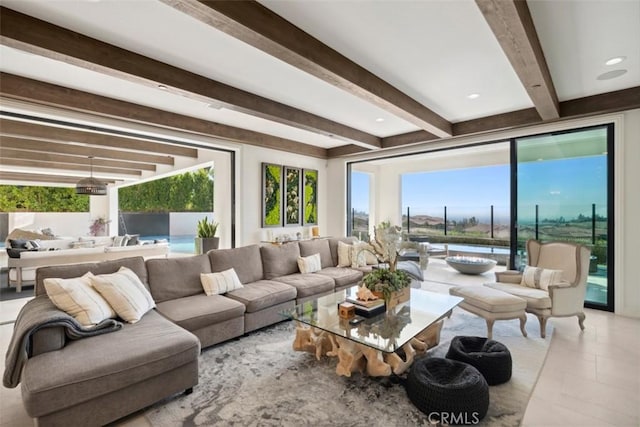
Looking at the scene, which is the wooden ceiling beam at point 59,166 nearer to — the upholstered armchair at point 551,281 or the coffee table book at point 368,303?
the coffee table book at point 368,303

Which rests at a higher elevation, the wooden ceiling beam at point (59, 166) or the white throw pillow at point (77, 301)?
the wooden ceiling beam at point (59, 166)

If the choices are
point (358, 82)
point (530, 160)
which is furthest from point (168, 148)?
point (530, 160)

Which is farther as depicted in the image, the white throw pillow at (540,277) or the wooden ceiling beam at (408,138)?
the wooden ceiling beam at (408,138)

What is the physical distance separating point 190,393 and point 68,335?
2.96 feet

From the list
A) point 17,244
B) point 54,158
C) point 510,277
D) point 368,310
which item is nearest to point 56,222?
point 17,244

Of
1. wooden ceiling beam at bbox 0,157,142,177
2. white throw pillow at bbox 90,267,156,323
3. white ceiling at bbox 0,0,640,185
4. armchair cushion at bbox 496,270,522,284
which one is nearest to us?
white ceiling at bbox 0,0,640,185

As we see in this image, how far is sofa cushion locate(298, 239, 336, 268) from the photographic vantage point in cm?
472

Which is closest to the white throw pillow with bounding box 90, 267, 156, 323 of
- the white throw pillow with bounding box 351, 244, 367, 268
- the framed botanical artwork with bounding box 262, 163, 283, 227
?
the white throw pillow with bounding box 351, 244, 367, 268

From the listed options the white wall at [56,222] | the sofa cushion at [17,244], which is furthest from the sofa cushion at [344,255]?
the white wall at [56,222]

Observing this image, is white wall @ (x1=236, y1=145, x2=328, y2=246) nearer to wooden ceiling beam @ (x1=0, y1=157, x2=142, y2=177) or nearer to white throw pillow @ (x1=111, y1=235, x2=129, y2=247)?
white throw pillow @ (x1=111, y1=235, x2=129, y2=247)

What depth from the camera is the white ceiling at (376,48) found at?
2.05 m

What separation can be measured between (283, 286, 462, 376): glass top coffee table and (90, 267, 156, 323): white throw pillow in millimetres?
1233

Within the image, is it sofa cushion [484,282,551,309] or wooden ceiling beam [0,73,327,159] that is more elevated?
wooden ceiling beam [0,73,327,159]

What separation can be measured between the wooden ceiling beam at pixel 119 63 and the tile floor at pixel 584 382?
8.23 ft
